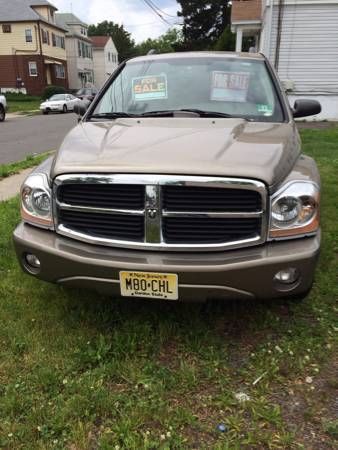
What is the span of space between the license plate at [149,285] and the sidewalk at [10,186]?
406cm

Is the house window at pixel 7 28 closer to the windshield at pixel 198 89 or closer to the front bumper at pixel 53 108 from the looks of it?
the front bumper at pixel 53 108

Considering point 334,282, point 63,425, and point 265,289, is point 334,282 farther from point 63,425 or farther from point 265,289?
point 63,425

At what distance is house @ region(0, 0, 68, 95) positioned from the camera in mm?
42250

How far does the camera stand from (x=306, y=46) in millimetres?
15867

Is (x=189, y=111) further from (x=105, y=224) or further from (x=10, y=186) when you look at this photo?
(x=10, y=186)

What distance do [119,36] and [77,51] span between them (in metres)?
31.9

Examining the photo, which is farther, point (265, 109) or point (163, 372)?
point (265, 109)

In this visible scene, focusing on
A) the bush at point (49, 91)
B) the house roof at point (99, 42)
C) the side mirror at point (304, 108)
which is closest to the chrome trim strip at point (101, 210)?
the side mirror at point (304, 108)

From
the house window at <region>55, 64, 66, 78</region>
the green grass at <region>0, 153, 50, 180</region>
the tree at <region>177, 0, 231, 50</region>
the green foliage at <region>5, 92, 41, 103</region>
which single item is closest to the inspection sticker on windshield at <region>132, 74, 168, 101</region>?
the green grass at <region>0, 153, 50, 180</region>

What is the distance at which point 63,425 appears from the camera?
7.39ft

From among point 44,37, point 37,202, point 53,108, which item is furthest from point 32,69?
point 37,202

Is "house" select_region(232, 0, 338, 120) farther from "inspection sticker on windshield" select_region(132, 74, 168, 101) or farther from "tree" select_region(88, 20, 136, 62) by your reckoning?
"tree" select_region(88, 20, 136, 62)

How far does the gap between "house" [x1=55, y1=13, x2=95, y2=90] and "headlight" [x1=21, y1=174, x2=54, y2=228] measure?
5178 centimetres

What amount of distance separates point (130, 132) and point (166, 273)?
114cm
